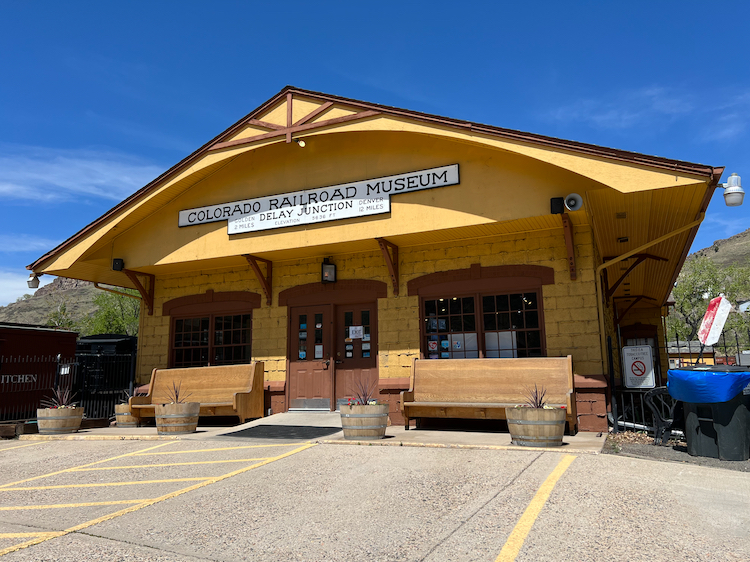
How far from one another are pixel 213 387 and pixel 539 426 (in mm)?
7074

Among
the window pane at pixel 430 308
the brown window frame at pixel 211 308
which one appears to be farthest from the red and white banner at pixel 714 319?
the brown window frame at pixel 211 308

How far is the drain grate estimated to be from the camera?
29.2 feet

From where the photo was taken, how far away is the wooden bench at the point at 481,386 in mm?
8828

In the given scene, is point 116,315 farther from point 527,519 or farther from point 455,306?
point 527,519

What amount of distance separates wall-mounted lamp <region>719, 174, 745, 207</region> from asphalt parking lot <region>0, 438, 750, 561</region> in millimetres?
3853

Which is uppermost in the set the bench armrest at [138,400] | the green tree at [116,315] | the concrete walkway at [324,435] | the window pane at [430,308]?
the green tree at [116,315]

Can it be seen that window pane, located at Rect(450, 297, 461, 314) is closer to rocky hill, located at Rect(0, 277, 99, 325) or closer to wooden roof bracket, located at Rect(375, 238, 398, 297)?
wooden roof bracket, located at Rect(375, 238, 398, 297)

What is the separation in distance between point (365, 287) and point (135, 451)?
211 inches

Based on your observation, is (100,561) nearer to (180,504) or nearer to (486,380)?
(180,504)

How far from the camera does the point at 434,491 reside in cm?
528

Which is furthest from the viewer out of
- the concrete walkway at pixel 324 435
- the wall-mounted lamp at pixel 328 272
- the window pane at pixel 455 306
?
the wall-mounted lamp at pixel 328 272

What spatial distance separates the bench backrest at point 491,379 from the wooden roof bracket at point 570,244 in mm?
1648

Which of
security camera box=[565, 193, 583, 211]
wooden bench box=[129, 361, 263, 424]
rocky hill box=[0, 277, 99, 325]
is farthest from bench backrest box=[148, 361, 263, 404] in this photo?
rocky hill box=[0, 277, 99, 325]

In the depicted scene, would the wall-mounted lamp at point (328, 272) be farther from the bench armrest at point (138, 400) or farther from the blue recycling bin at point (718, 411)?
the blue recycling bin at point (718, 411)
